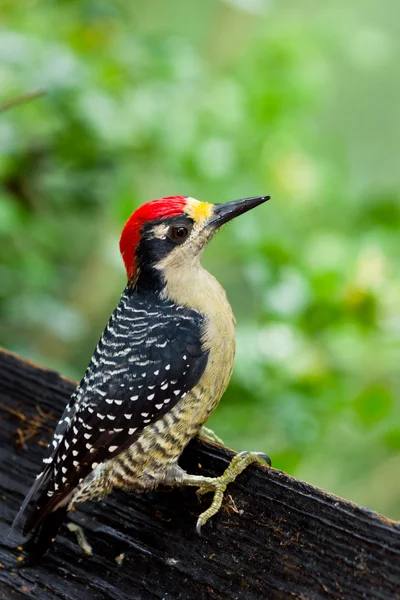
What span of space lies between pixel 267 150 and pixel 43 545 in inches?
89.6

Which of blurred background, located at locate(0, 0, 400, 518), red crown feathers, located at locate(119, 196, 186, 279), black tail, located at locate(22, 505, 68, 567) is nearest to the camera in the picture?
black tail, located at locate(22, 505, 68, 567)

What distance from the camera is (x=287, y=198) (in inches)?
137

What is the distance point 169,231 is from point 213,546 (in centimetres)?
85

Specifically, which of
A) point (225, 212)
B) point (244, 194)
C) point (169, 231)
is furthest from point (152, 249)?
point (244, 194)

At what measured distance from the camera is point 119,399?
184 centimetres

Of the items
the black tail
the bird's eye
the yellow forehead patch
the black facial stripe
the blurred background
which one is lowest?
the black tail

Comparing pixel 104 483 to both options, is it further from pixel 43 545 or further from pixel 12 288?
pixel 12 288

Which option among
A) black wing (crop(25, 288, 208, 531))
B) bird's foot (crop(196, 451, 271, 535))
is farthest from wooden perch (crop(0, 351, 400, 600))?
black wing (crop(25, 288, 208, 531))

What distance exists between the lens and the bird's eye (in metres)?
2.04

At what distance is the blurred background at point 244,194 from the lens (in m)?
2.74

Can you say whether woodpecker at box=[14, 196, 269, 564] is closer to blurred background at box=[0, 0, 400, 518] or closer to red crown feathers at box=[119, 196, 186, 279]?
red crown feathers at box=[119, 196, 186, 279]

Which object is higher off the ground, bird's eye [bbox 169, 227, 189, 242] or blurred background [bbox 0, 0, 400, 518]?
blurred background [bbox 0, 0, 400, 518]

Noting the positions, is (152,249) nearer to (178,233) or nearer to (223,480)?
(178,233)

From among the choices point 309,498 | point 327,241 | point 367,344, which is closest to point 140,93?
point 327,241
